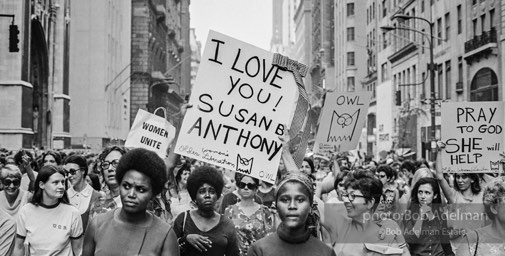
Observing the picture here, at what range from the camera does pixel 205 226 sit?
5891 millimetres

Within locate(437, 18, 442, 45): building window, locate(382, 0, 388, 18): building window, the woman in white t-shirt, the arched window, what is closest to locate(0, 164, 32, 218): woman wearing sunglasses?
the woman in white t-shirt

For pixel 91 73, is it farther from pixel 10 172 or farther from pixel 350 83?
pixel 10 172

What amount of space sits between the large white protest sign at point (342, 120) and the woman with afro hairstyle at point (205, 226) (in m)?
6.05

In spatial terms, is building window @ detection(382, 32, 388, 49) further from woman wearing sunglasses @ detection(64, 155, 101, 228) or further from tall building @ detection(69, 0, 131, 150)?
woman wearing sunglasses @ detection(64, 155, 101, 228)

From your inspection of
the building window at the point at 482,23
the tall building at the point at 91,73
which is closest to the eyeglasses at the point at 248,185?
the building window at the point at 482,23

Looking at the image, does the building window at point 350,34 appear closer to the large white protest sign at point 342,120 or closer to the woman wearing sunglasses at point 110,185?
the large white protest sign at point 342,120

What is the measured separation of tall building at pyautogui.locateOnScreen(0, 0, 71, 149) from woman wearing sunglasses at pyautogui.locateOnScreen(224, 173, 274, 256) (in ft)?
96.9

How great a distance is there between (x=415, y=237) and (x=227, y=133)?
79.2 inches

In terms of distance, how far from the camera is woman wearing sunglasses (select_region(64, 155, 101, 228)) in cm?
825

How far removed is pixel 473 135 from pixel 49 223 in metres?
5.94

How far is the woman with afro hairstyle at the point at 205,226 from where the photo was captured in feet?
18.9

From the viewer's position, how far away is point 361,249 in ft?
17.5

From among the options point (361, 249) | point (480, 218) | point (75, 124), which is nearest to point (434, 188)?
point (480, 218)

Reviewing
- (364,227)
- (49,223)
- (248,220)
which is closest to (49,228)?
(49,223)
